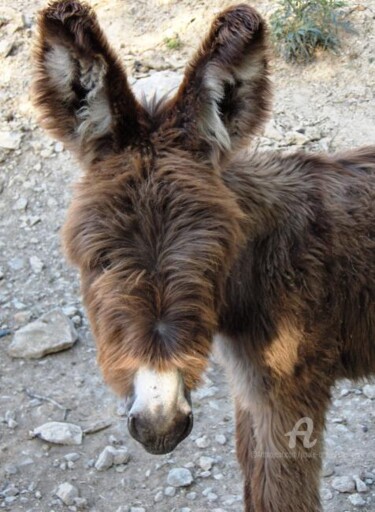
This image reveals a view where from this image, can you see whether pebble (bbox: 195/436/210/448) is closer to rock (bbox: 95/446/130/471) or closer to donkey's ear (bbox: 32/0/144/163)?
rock (bbox: 95/446/130/471)

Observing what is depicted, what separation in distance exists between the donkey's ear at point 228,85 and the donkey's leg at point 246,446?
1.75 m

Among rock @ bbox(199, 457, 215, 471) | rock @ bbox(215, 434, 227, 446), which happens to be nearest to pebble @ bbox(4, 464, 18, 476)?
rock @ bbox(199, 457, 215, 471)

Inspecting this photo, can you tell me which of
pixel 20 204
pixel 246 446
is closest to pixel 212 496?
pixel 246 446

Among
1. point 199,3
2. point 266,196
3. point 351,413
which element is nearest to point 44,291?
point 351,413

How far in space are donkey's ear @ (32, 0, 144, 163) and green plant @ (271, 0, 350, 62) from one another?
453cm

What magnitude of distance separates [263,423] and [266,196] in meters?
1.14

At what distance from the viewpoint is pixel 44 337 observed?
18.4 feet

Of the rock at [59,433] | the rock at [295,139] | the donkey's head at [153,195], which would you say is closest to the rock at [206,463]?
the rock at [59,433]

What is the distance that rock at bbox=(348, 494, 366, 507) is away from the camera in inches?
179

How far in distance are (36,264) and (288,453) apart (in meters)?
3.25

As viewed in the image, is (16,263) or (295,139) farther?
(295,139)

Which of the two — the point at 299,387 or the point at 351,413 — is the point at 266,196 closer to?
the point at 299,387

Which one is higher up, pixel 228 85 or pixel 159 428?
pixel 228 85

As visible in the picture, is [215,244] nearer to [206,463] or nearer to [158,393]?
[158,393]
